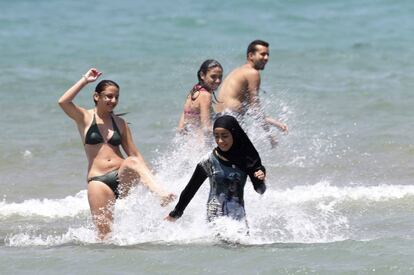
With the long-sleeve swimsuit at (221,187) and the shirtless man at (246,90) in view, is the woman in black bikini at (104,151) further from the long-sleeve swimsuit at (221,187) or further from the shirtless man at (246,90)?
the shirtless man at (246,90)

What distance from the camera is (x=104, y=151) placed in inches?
310

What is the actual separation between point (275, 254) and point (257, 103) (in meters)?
3.25

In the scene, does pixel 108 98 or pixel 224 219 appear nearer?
pixel 224 219

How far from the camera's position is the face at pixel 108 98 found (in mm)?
7824

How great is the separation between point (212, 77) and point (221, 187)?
2.43 metres

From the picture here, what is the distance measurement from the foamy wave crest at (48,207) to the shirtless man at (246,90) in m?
1.71

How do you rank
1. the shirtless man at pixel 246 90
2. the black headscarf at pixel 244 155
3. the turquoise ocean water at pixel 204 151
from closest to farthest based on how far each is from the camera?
the black headscarf at pixel 244 155 < the turquoise ocean water at pixel 204 151 < the shirtless man at pixel 246 90

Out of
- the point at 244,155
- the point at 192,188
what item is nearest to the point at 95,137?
the point at 192,188

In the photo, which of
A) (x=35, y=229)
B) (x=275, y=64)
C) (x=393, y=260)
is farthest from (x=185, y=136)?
(x=275, y=64)

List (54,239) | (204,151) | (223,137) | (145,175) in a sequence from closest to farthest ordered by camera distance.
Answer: (223,137) < (145,175) < (54,239) < (204,151)

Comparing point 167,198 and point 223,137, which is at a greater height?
point 223,137

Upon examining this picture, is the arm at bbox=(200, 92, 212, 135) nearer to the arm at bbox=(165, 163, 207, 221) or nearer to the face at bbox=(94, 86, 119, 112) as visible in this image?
the face at bbox=(94, 86, 119, 112)

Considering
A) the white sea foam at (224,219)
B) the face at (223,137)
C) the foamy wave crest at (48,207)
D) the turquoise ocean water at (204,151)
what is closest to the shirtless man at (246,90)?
the turquoise ocean water at (204,151)

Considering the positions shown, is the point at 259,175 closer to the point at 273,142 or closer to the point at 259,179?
the point at 259,179
